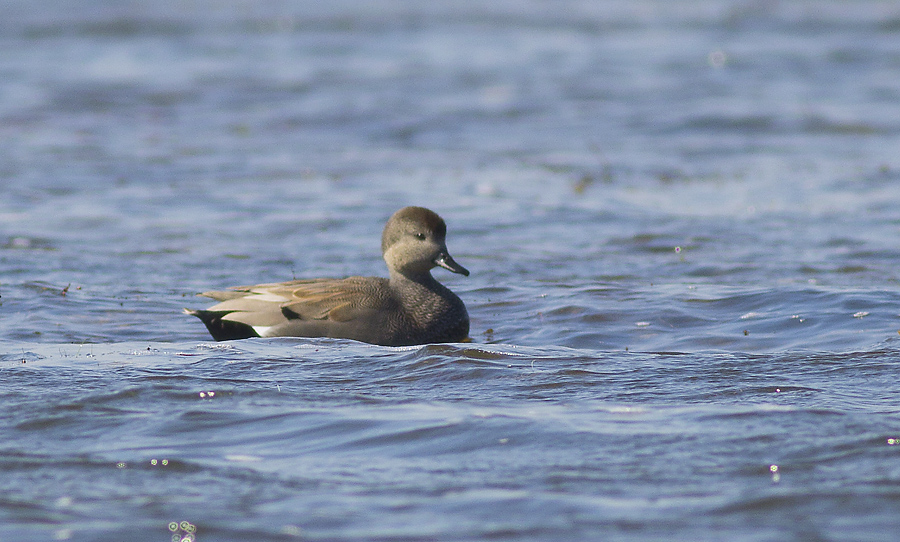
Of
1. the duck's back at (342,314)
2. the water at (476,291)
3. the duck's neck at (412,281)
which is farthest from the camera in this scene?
the duck's neck at (412,281)

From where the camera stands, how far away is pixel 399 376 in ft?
21.4

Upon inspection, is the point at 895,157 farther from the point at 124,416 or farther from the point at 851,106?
the point at 124,416

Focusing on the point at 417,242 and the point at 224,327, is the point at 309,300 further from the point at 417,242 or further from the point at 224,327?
the point at 417,242

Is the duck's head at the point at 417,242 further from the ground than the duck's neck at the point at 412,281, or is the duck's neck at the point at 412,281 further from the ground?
the duck's head at the point at 417,242

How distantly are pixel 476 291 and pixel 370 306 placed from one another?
199cm

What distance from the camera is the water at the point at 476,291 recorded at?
4496 mm

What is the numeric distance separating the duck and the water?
0.27m

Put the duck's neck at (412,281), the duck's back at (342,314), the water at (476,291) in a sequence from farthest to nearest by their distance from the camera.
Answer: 1. the duck's neck at (412,281)
2. the duck's back at (342,314)
3. the water at (476,291)

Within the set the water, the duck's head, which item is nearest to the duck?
the duck's head

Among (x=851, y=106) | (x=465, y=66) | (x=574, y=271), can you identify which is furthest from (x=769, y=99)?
(x=574, y=271)

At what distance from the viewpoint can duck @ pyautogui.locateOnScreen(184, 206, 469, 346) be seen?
24.8 ft

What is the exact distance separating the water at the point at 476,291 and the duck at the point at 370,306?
27 cm

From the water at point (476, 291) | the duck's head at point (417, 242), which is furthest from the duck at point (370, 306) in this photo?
the water at point (476, 291)

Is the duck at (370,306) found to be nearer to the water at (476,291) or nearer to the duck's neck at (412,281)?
the duck's neck at (412,281)
